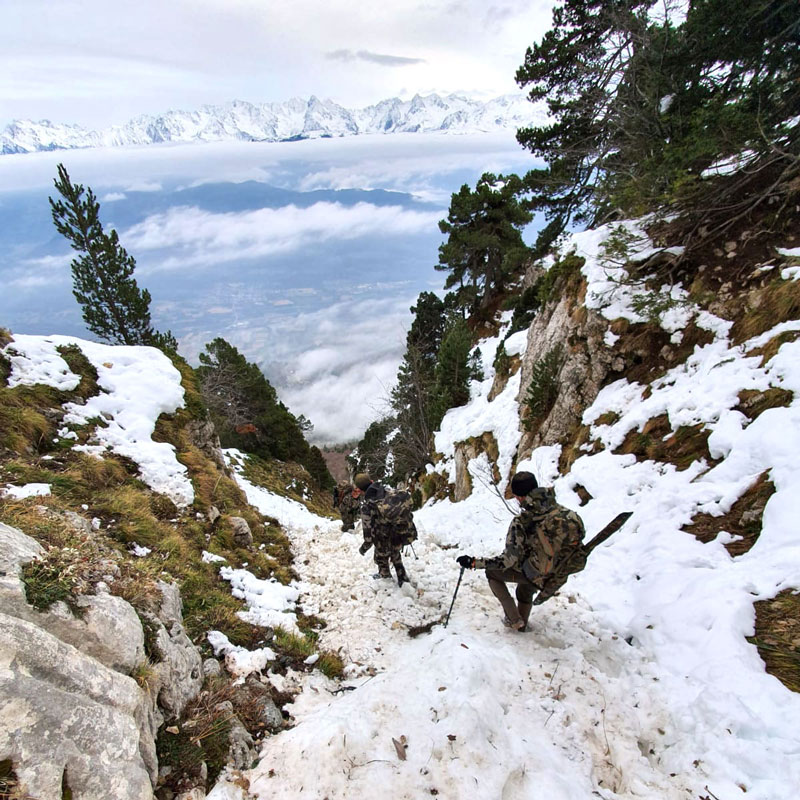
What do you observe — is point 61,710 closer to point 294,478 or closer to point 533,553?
point 533,553

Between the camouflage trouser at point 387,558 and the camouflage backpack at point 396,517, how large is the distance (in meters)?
0.15

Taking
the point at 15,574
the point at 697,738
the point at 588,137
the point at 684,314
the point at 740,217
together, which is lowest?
the point at 697,738

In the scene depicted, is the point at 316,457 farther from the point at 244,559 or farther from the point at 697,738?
the point at 697,738

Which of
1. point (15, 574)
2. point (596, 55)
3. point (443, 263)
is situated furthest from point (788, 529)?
point (443, 263)

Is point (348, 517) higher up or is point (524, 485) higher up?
point (524, 485)

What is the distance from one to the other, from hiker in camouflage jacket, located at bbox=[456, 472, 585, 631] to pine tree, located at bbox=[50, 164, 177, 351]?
22.1m

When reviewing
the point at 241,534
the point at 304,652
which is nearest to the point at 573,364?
the point at 241,534

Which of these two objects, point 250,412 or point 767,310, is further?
point 250,412

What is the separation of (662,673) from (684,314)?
28.2 ft

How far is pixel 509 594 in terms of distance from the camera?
225 inches

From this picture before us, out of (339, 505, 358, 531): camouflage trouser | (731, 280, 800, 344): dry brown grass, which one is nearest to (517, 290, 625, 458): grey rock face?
(731, 280, 800, 344): dry brown grass

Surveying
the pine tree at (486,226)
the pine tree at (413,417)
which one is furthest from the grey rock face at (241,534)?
the pine tree at (486,226)

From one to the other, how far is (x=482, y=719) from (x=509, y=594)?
1.88m

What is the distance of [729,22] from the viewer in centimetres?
934
